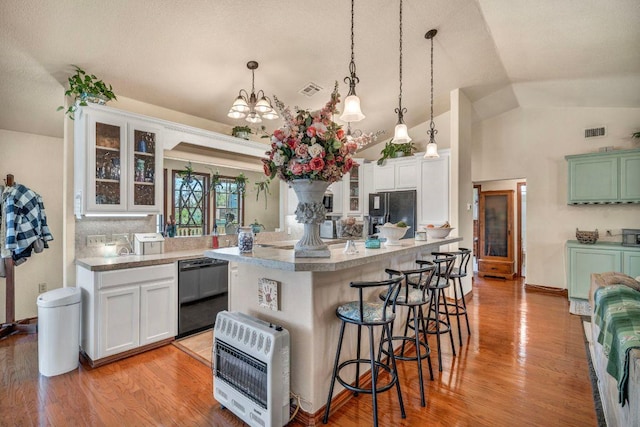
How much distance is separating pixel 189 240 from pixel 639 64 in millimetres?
5830

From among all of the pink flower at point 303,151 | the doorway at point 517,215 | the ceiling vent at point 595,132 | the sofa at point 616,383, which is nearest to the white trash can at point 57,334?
the pink flower at point 303,151

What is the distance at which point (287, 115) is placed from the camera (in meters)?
1.92

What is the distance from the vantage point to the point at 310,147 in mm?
1844

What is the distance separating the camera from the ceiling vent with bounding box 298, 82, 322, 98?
12.9 feet

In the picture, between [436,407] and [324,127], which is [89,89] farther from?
[436,407]

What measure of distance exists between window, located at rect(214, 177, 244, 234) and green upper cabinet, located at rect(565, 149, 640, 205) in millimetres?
5218

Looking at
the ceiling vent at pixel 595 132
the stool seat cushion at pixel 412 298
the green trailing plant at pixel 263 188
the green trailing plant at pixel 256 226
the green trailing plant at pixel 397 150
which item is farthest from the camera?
the green trailing plant at pixel 397 150

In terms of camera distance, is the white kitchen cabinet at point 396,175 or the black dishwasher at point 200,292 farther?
the white kitchen cabinet at point 396,175

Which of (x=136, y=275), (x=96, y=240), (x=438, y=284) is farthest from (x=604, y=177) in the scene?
(x=96, y=240)

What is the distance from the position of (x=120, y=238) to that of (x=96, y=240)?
22 centimetres

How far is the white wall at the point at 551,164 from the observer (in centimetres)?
489

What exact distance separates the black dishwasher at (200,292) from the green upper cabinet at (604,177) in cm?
541

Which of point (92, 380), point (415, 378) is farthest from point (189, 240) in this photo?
point (415, 378)

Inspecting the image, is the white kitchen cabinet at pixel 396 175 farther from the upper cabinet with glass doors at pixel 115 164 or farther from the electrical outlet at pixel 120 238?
the electrical outlet at pixel 120 238
